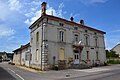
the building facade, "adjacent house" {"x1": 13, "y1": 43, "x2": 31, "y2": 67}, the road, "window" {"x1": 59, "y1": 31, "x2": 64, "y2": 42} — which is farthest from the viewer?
"adjacent house" {"x1": 13, "y1": 43, "x2": 31, "y2": 67}

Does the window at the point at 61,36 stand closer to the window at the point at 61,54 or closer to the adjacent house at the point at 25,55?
the window at the point at 61,54

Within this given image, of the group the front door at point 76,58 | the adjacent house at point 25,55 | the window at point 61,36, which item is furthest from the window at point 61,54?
the adjacent house at point 25,55

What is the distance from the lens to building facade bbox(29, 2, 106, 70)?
2234cm

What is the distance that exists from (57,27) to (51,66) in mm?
6103

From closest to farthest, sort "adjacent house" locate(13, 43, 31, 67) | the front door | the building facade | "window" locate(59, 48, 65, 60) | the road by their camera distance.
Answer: the road, the building facade, "window" locate(59, 48, 65, 60), the front door, "adjacent house" locate(13, 43, 31, 67)

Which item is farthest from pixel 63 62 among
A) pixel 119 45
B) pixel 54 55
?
pixel 119 45

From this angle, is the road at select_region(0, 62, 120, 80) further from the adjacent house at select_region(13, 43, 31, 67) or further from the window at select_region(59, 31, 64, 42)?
the adjacent house at select_region(13, 43, 31, 67)

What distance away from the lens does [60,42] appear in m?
23.9

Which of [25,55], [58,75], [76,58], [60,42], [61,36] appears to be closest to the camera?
[58,75]

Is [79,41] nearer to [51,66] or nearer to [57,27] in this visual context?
[57,27]

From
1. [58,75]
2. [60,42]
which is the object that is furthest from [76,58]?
[58,75]

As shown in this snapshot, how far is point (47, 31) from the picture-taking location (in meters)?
22.5

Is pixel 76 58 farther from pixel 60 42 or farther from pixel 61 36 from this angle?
pixel 61 36

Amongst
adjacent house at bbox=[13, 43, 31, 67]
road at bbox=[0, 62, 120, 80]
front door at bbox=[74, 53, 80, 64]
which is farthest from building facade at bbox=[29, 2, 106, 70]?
road at bbox=[0, 62, 120, 80]
